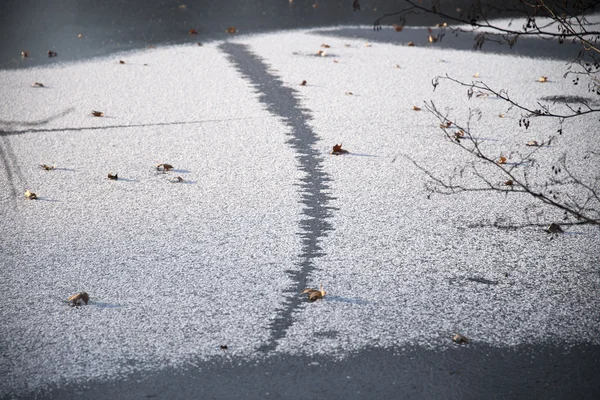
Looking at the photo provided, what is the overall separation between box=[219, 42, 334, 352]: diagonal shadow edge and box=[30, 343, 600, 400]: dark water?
0.21 metres

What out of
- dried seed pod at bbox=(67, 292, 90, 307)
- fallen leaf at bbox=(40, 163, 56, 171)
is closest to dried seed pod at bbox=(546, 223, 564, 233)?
dried seed pod at bbox=(67, 292, 90, 307)

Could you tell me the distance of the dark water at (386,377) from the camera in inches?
92.7

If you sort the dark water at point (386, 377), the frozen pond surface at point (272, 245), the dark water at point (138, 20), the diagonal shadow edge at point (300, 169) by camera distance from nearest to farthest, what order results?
1. the dark water at point (386, 377)
2. the frozen pond surface at point (272, 245)
3. the diagonal shadow edge at point (300, 169)
4. the dark water at point (138, 20)

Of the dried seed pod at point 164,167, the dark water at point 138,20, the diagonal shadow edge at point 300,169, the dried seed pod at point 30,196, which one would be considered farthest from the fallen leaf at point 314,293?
the dark water at point 138,20

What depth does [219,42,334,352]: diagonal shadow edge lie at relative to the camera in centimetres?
289

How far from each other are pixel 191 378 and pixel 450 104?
169 inches

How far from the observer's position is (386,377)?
2441 millimetres

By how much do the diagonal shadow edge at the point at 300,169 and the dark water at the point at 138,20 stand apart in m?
1.69

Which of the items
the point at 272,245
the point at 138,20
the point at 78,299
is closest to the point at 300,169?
the point at 272,245

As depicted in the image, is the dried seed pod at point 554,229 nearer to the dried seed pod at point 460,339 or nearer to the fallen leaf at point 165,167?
the dried seed pod at point 460,339

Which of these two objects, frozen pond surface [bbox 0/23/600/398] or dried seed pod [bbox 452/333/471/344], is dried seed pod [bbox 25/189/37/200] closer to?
frozen pond surface [bbox 0/23/600/398]

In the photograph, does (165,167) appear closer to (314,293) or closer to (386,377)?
(314,293)

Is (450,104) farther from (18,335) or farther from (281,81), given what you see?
(18,335)

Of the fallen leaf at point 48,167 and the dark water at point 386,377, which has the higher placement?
the fallen leaf at point 48,167
